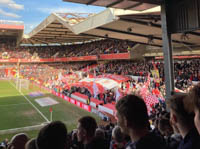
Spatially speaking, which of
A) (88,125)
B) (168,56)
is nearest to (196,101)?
(88,125)

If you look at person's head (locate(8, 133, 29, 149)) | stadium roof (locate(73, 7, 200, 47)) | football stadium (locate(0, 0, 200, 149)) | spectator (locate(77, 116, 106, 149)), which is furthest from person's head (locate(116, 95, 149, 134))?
stadium roof (locate(73, 7, 200, 47))

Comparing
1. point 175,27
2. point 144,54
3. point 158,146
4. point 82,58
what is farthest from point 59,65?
point 158,146

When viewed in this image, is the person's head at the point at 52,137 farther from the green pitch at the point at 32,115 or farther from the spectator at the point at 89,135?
the green pitch at the point at 32,115

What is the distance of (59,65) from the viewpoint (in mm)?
59312

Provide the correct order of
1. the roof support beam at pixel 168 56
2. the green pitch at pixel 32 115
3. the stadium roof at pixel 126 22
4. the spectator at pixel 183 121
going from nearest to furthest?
the spectator at pixel 183 121 < the roof support beam at pixel 168 56 < the stadium roof at pixel 126 22 < the green pitch at pixel 32 115

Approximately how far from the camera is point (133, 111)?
2.08m

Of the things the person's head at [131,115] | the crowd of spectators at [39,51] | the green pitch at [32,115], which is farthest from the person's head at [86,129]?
the crowd of spectators at [39,51]

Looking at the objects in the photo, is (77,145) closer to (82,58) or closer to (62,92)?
(62,92)

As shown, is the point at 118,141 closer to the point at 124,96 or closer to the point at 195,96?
the point at 124,96

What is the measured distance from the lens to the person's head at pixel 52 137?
2.09 metres

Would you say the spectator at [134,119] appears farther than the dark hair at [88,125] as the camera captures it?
No

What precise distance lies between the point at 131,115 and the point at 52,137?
949 mm

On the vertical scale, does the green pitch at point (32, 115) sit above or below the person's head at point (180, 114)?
below

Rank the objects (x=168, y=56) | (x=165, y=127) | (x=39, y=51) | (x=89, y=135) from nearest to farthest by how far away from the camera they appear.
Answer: (x=89, y=135)
(x=165, y=127)
(x=168, y=56)
(x=39, y=51)
